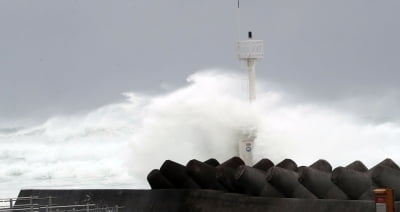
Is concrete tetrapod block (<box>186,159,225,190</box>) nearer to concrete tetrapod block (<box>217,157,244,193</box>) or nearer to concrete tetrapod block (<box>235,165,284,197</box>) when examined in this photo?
concrete tetrapod block (<box>217,157,244,193</box>)

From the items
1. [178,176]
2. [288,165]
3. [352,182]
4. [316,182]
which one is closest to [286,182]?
[316,182]

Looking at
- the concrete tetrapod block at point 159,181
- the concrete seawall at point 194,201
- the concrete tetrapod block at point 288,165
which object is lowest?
the concrete seawall at point 194,201

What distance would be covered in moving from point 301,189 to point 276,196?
25.2 inches

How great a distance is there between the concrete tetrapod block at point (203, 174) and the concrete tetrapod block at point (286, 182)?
2478 millimetres

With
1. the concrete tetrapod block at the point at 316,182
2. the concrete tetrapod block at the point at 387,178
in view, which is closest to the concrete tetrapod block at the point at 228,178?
the concrete tetrapod block at the point at 316,182

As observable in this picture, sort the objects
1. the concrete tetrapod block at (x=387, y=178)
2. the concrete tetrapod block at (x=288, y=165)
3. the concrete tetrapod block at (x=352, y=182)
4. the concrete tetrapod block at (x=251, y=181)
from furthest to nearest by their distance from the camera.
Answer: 1. the concrete tetrapod block at (x=288, y=165)
2. the concrete tetrapod block at (x=251, y=181)
3. the concrete tetrapod block at (x=352, y=182)
4. the concrete tetrapod block at (x=387, y=178)

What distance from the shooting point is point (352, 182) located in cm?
1666

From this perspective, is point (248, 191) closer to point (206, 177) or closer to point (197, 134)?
point (206, 177)

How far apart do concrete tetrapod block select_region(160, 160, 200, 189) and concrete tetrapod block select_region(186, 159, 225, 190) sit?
0.13 meters

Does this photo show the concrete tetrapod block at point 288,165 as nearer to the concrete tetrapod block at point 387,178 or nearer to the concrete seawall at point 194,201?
the concrete seawall at point 194,201

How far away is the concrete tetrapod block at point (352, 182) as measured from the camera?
1653 centimetres

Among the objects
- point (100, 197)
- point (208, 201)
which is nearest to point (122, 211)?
point (100, 197)

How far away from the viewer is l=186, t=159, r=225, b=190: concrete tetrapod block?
790 inches

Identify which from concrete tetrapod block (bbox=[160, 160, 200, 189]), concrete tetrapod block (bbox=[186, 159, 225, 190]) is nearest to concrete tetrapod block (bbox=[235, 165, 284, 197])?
concrete tetrapod block (bbox=[186, 159, 225, 190])
